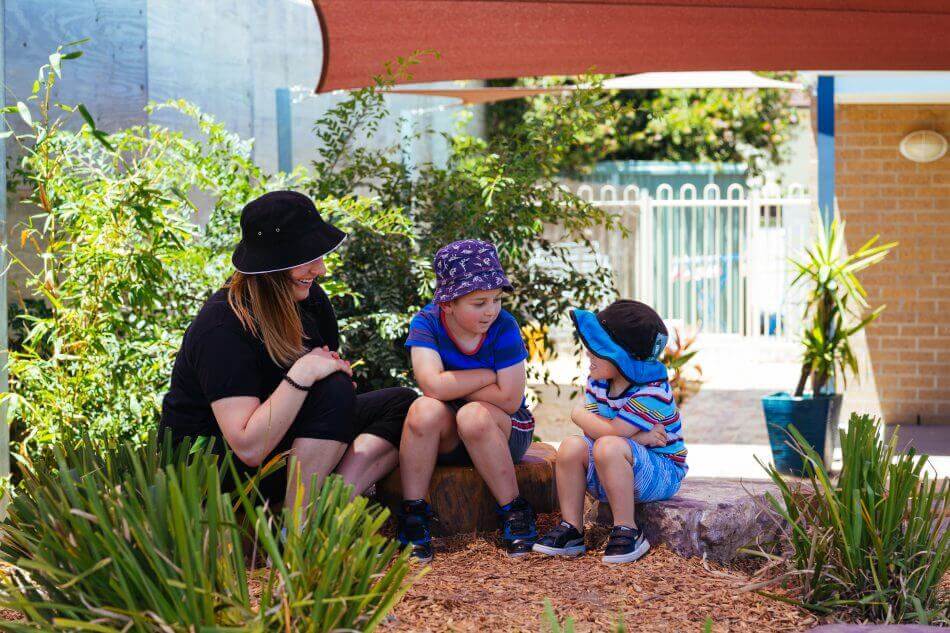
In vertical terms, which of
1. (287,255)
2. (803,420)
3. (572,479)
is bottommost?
(803,420)

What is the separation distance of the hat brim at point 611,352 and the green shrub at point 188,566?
4.58ft

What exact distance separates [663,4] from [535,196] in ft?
3.35

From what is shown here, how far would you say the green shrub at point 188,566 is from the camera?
2182 mm

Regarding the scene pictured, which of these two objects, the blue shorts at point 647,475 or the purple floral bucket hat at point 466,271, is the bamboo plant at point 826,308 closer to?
the blue shorts at point 647,475

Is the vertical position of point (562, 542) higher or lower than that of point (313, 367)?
lower

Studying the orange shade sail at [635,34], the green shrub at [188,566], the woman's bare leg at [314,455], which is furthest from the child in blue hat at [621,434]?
the orange shade sail at [635,34]

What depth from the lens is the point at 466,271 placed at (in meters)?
3.57

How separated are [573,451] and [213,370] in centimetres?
119

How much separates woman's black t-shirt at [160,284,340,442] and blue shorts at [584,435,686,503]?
1.11 metres

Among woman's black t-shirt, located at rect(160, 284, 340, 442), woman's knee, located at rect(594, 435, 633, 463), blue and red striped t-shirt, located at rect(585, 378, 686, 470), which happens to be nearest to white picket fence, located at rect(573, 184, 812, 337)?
blue and red striped t-shirt, located at rect(585, 378, 686, 470)

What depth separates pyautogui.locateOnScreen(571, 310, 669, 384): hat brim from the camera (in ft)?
11.9

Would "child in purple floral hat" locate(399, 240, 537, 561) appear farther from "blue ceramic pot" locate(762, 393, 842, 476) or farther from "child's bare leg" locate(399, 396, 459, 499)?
"blue ceramic pot" locate(762, 393, 842, 476)

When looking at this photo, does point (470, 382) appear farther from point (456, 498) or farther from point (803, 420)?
point (803, 420)

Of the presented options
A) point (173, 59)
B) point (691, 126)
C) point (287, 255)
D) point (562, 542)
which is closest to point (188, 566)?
point (287, 255)
